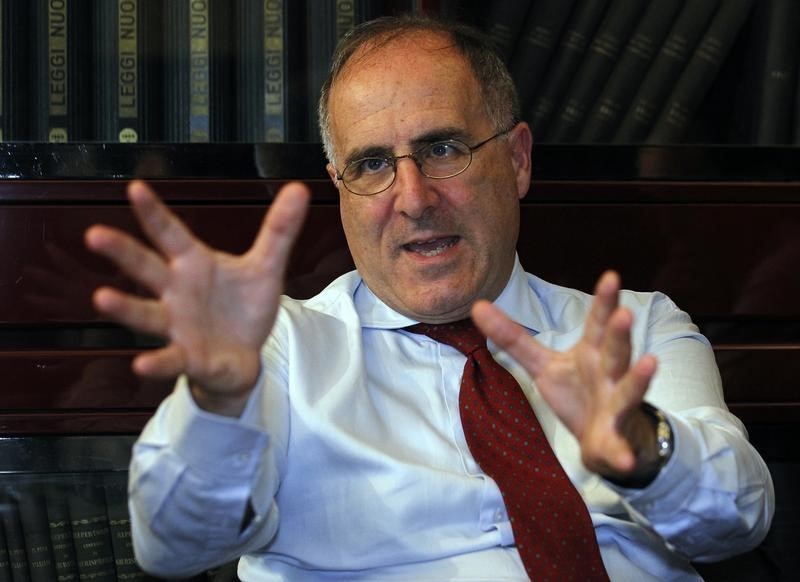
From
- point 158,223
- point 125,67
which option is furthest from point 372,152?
point 158,223

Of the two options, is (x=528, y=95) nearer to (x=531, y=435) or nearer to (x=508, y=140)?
(x=508, y=140)

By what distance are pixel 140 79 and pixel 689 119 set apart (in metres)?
0.84

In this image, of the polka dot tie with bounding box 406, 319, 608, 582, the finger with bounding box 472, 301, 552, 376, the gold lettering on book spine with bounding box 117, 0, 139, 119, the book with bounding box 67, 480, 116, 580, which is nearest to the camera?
the finger with bounding box 472, 301, 552, 376

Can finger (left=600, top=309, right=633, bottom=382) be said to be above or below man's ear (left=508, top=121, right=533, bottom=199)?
above

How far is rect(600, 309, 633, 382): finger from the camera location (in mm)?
913

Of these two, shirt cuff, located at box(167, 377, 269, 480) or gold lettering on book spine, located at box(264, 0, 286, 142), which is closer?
shirt cuff, located at box(167, 377, 269, 480)

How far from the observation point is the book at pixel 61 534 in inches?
63.6

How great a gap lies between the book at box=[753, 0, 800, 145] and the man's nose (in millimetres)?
586

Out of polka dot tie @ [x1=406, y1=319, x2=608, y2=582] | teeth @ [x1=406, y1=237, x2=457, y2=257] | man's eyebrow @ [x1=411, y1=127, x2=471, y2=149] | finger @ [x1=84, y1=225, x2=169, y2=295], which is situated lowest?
polka dot tie @ [x1=406, y1=319, x2=608, y2=582]

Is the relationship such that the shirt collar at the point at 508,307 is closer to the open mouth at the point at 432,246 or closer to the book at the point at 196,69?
the open mouth at the point at 432,246

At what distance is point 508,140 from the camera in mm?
1544

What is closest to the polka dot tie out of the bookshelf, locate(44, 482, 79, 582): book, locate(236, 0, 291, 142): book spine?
the bookshelf

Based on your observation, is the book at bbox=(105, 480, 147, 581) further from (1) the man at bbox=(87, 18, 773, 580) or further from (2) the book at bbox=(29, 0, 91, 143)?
(2) the book at bbox=(29, 0, 91, 143)

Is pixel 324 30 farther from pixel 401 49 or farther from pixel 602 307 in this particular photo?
pixel 602 307
